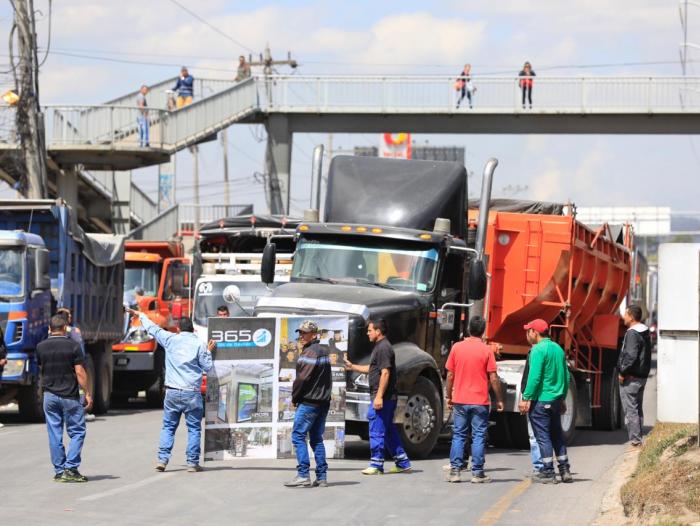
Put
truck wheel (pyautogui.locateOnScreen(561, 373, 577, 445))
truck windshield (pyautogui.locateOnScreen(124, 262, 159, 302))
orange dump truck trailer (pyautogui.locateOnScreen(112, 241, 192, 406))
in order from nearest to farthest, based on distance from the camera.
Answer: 1. truck wheel (pyautogui.locateOnScreen(561, 373, 577, 445))
2. orange dump truck trailer (pyautogui.locateOnScreen(112, 241, 192, 406))
3. truck windshield (pyautogui.locateOnScreen(124, 262, 159, 302))

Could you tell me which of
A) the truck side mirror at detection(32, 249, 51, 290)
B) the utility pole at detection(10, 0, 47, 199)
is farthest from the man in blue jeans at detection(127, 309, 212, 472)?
the utility pole at detection(10, 0, 47, 199)

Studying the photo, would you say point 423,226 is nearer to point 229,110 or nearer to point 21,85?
point 21,85

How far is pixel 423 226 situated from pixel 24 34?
52.8 feet

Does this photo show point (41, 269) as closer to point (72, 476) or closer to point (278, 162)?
point (72, 476)

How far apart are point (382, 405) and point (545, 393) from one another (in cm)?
179

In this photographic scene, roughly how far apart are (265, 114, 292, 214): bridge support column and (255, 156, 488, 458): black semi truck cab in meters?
26.7

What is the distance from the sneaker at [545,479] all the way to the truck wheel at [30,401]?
9919mm

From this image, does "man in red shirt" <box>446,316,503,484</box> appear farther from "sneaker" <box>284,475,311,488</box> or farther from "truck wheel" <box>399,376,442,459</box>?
"sneaker" <box>284,475,311,488</box>

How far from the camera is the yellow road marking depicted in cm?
1152

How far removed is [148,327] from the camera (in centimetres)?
1439

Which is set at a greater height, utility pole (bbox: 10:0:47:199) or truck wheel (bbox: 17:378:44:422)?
utility pole (bbox: 10:0:47:199)

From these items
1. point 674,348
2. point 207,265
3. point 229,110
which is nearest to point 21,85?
point 207,265

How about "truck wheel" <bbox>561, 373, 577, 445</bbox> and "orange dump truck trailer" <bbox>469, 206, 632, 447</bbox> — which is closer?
"orange dump truck trailer" <bbox>469, 206, 632, 447</bbox>

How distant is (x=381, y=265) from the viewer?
56.1ft
